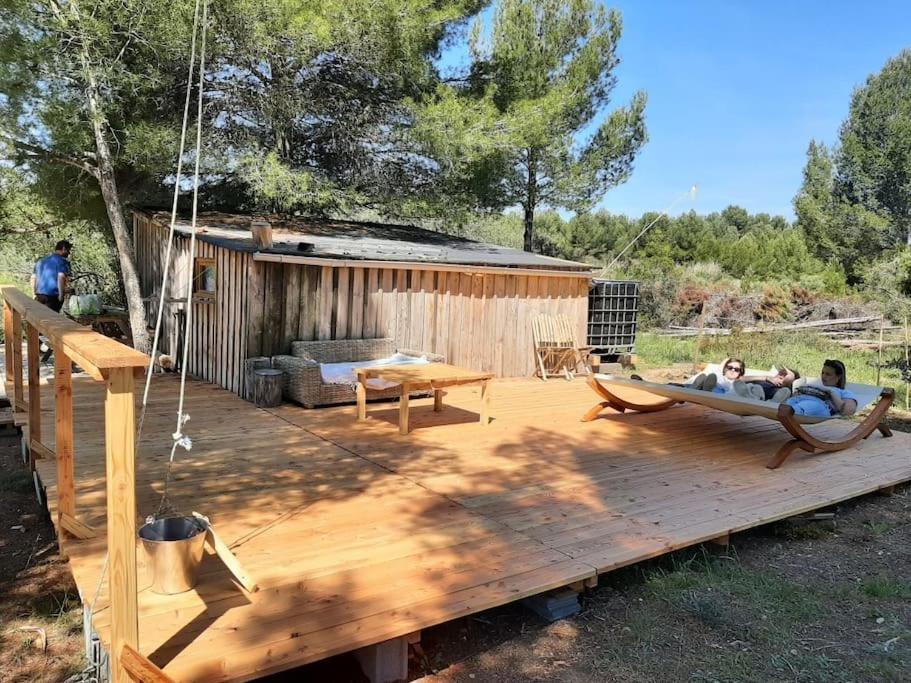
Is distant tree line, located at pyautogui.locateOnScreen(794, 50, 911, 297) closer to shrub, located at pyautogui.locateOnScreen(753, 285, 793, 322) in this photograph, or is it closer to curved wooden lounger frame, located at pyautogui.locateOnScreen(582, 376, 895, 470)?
shrub, located at pyautogui.locateOnScreen(753, 285, 793, 322)

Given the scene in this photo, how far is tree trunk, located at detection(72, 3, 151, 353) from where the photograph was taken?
319 inches

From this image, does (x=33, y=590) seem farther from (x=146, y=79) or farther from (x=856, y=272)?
(x=856, y=272)

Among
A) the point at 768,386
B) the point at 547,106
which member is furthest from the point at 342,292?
the point at 547,106

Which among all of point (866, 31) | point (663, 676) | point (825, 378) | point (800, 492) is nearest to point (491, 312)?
point (825, 378)

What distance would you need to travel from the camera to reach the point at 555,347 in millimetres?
9820

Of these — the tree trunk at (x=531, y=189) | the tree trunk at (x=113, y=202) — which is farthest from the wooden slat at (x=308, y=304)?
the tree trunk at (x=531, y=189)

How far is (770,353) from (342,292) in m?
8.42

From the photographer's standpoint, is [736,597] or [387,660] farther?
Result: [736,597]

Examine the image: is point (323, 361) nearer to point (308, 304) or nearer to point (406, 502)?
point (308, 304)

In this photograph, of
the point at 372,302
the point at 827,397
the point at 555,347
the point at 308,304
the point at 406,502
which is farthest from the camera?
the point at 555,347

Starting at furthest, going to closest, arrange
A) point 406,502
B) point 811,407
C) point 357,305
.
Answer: point 357,305 < point 811,407 < point 406,502

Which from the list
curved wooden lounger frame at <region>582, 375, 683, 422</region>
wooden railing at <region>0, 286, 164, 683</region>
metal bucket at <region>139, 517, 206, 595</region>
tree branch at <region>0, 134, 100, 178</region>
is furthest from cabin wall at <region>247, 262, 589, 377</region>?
wooden railing at <region>0, 286, 164, 683</region>

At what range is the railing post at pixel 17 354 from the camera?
4.55 m

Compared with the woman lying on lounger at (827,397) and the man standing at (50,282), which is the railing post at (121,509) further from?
A: the man standing at (50,282)
